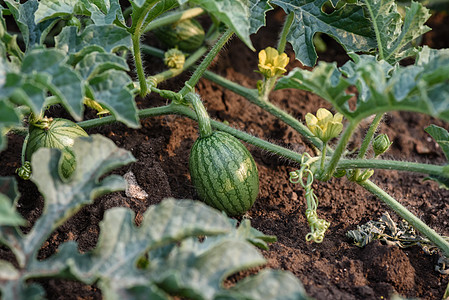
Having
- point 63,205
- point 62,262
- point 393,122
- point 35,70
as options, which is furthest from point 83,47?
point 393,122

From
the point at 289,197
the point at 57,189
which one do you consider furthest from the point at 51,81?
the point at 289,197

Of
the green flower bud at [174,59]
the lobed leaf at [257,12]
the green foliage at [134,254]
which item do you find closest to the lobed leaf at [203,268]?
the green foliage at [134,254]

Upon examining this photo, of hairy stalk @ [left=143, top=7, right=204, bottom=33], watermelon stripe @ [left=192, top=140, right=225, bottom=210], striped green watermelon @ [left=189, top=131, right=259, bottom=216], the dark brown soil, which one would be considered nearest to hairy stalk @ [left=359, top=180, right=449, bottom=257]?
the dark brown soil

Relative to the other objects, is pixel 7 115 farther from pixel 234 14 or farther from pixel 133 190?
pixel 133 190

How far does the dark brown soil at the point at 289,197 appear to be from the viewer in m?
1.99

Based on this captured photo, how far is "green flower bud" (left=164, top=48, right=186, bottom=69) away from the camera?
287 cm

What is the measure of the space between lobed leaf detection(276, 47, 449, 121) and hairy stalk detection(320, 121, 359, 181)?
56 mm

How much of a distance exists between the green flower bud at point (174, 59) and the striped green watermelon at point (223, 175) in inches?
30.6

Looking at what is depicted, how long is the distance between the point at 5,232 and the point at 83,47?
763 millimetres

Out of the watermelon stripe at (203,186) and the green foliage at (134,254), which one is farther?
the watermelon stripe at (203,186)

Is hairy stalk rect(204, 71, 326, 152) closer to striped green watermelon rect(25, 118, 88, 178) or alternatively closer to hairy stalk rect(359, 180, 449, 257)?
hairy stalk rect(359, 180, 449, 257)

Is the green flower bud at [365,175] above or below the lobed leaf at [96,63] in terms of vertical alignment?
below

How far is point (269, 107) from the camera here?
2.74 meters

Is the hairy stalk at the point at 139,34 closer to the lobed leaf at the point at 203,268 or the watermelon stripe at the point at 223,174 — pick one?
the watermelon stripe at the point at 223,174
